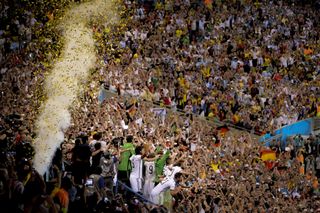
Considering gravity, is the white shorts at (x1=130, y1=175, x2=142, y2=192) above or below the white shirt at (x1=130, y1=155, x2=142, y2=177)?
below

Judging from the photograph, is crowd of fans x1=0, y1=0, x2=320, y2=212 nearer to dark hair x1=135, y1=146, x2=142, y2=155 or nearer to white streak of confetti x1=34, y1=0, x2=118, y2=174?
dark hair x1=135, y1=146, x2=142, y2=155

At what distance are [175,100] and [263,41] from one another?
671 centimetres

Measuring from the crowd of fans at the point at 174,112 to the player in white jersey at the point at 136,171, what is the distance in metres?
0.02

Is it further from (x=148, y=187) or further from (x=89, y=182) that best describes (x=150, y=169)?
(x=89, y=182)

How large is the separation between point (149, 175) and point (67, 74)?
28.9 ft

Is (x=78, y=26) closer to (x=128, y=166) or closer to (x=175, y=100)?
(x=175, y=100)

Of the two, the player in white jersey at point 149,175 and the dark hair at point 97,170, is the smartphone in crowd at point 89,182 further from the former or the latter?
the player in white jersey at point 149,175

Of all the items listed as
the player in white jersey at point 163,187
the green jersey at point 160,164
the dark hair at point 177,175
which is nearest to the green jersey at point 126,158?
the green jersey at point 160,164

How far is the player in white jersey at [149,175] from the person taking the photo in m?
12.1

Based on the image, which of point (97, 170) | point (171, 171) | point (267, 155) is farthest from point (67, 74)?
point (97, 170)

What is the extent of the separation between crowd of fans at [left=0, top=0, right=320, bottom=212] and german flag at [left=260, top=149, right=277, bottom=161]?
0.13 ft

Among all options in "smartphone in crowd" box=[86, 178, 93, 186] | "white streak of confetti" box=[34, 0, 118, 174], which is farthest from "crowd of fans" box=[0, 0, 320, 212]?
"white streak of confetti" box=[34, 0, 118, 174]

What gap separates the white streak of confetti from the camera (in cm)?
1525

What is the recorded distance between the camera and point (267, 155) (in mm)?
17062
